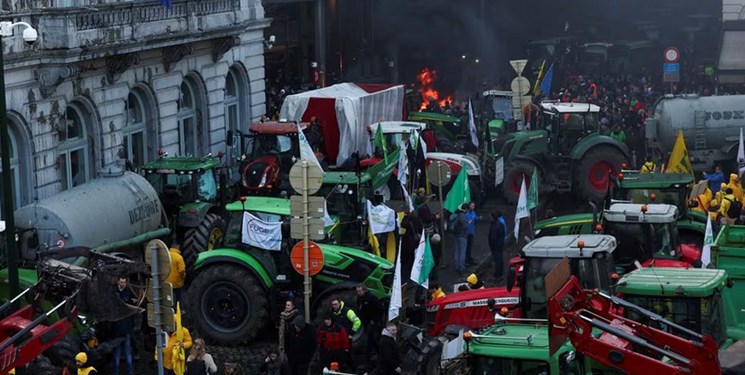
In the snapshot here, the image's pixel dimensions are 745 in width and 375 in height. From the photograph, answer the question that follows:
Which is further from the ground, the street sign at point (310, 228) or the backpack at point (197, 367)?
the street sign at point (310, 228)

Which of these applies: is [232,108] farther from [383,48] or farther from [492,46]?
[492,46]

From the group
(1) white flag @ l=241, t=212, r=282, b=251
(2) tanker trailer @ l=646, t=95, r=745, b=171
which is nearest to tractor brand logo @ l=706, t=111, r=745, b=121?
(2) tanker trailer @ l=646, t=95, r=745, b=171

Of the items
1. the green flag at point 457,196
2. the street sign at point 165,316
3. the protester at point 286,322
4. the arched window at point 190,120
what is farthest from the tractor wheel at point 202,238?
the arched window at point 190,120

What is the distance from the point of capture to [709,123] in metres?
35.3

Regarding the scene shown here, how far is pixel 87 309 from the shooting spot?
2053 centimetres

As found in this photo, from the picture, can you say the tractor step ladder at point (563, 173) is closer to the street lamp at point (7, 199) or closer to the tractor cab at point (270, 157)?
the tractor cab at point (270, 157)

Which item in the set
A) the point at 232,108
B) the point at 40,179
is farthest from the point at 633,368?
the point at 232,108

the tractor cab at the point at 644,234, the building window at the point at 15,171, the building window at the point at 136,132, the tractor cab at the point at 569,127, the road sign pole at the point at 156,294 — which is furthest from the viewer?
the building window at the point at 136,132

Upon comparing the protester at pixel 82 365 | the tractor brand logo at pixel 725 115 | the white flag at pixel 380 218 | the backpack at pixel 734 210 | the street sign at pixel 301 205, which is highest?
the tractor brand logo at pixel 725 115

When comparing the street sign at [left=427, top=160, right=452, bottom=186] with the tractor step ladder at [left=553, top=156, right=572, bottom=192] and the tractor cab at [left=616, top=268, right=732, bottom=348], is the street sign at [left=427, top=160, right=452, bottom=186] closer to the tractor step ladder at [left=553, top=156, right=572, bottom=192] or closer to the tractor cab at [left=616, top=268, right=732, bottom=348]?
the tractor step ladder at [left=553, top=156, right=572, bottom=192]

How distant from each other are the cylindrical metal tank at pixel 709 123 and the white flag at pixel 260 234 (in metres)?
15.4

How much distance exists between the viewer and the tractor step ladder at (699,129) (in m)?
35.2

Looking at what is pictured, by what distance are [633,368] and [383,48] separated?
151ft

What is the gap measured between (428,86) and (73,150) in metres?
28.0
